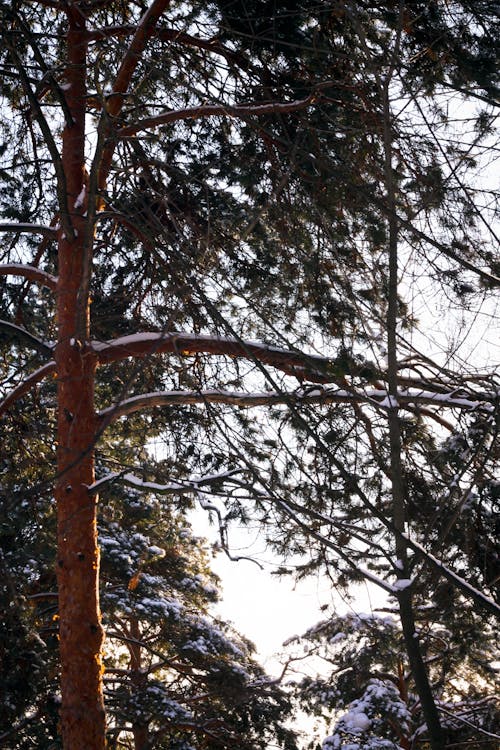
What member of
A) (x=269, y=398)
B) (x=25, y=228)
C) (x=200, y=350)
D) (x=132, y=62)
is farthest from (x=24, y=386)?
(x=132, y=62)

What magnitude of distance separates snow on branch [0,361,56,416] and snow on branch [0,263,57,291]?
614mm

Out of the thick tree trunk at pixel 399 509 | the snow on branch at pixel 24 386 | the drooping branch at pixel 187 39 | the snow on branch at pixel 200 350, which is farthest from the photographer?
the snow on branch at pixel 24 386

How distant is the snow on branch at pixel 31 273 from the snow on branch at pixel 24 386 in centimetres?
61

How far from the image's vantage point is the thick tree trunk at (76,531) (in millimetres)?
4633

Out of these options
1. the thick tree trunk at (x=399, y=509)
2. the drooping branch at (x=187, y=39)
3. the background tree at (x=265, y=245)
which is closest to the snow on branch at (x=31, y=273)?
the background tree at (x=265, y=245)

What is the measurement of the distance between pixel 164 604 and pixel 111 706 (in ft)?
4.34

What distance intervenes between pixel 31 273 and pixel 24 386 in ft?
2.85

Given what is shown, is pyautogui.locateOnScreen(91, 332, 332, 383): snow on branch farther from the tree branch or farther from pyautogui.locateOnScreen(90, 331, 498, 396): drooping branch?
the tree branch

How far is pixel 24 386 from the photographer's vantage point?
5.46 meters

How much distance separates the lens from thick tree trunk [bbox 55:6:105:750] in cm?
463

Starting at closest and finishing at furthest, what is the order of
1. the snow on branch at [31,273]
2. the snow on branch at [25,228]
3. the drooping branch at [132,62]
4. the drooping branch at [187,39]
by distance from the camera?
the drooping branch at [132,62] < the drooping branch at [187,39] < the snow on branch at [25,228] < the snow on branch at [31,273]

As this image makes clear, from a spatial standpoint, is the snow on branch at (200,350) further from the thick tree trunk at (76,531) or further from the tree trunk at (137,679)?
the tree trunk at (137,679)

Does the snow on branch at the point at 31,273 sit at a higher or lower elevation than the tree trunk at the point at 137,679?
higher

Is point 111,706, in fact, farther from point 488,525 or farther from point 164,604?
point 488,525
